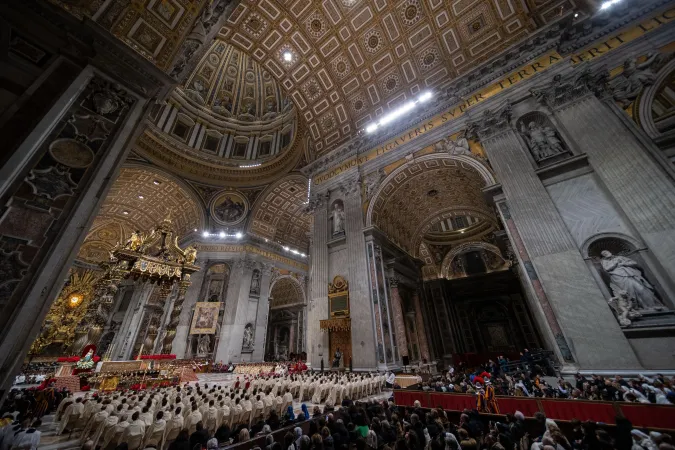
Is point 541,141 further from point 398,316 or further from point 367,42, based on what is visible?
point 398,316

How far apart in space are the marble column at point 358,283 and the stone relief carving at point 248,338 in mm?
9774

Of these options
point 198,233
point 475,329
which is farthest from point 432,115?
point 198,233

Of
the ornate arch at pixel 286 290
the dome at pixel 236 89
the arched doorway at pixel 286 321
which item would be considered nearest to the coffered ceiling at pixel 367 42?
the dome at pixel 236 89

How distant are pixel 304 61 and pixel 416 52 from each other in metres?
5.51

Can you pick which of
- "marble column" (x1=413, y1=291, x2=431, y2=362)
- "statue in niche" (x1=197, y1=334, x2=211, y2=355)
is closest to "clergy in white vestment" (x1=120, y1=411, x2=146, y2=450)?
"marble column" (x1=413, y1=291, x2=431, y2=362)

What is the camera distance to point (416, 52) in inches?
458

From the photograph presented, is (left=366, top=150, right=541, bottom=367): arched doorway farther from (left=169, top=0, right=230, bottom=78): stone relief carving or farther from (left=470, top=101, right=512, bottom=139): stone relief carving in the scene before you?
(left=169, top=0, right=230, bottom=78): stone relief carving

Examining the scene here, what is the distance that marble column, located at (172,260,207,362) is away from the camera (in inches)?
632

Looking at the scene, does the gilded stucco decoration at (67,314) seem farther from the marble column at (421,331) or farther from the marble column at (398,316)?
the marble column at (421,331)

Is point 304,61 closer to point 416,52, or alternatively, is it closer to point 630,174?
point 416,52

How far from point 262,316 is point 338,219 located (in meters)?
10.6

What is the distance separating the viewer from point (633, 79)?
283 inches

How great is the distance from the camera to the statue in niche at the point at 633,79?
6.98 metres

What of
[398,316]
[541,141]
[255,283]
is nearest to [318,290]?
[398,316]
